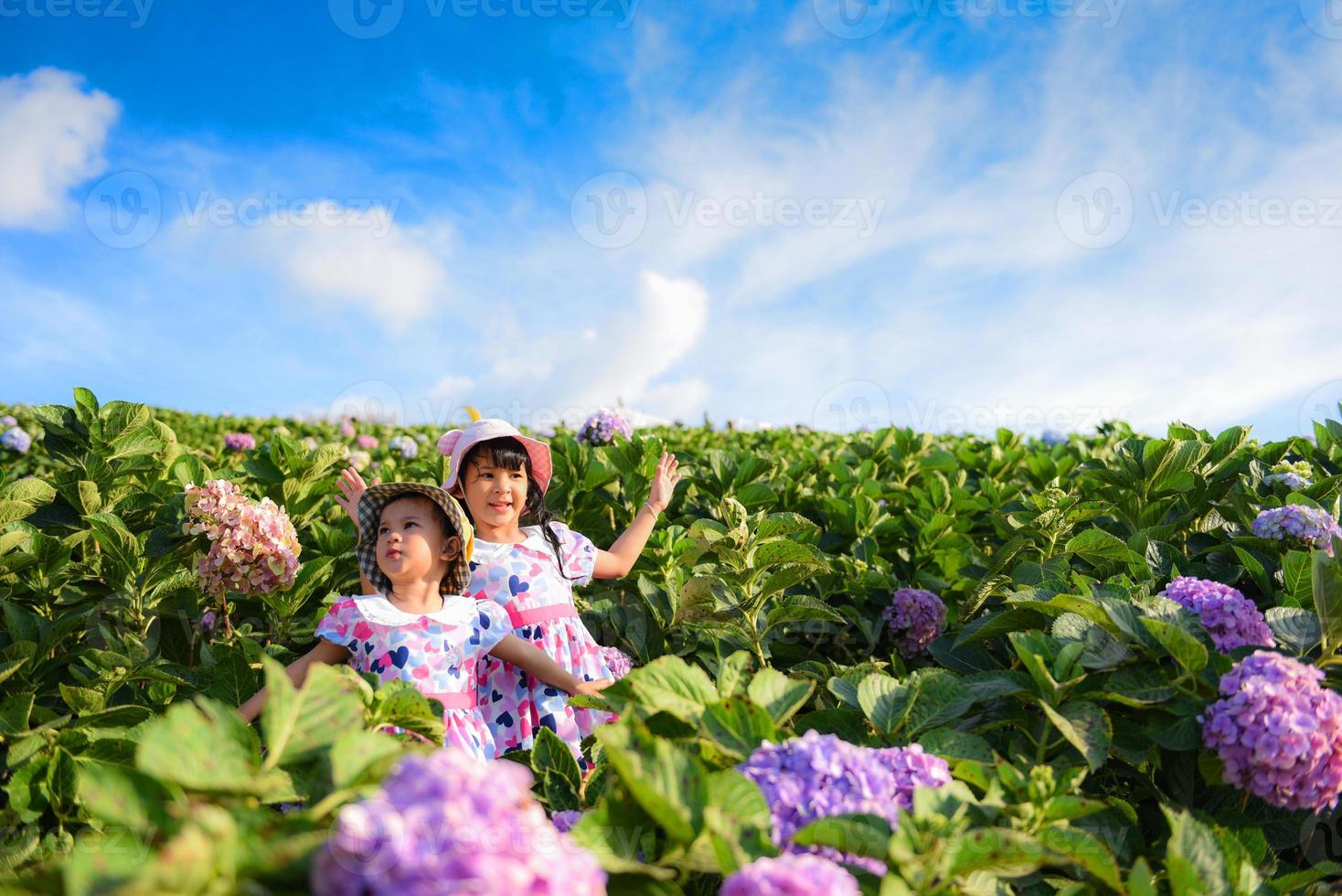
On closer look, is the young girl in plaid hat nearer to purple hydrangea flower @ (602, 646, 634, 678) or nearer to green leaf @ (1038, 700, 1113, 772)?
purple hydrangea flower @ (602, 646, 634, 678)

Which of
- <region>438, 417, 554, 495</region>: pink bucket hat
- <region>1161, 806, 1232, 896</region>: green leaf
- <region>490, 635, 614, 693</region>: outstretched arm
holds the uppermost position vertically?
<region>438, 417, 554, 495</region>: pink bucket hat

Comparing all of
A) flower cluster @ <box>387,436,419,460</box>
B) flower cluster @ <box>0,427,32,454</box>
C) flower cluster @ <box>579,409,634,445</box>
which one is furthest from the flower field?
flower cluster @ <box>0,427,32,454</box>

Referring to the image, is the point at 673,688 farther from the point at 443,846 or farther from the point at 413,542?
the point at 413,542

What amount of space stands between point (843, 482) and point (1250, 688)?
2890 mm

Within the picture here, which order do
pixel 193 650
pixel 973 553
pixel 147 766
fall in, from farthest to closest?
pixel 973 553 → pixel 193 650 → pixel 147 766

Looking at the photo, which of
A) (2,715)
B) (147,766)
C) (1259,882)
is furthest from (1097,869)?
(2,715)

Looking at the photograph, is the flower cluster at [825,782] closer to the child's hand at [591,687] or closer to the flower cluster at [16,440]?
the child's hand at [591,687]

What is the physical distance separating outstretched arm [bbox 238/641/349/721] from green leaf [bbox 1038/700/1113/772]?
1.77 m

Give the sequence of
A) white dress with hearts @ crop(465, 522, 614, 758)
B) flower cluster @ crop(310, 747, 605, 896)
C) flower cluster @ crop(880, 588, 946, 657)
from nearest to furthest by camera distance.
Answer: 1. flower cluster @ crop(310, 747, 605, 896)
2. white dress with hearts @ crop(465, 522, 614, 758)
3. flower cluster @ crop(880, 588, 946, 657)

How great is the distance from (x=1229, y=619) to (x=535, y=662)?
1876mm

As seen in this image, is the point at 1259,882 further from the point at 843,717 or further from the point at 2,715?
the point at 2,715

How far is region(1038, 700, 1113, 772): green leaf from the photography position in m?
1.60

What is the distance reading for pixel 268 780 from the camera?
3.36 ft

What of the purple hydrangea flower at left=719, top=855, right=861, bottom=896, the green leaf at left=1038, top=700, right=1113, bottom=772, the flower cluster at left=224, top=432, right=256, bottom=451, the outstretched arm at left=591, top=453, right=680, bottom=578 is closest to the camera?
the purple hydrangea flower at left=719, top=855, right=861, bottom=896
